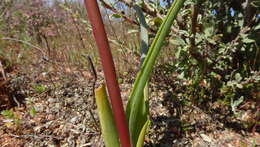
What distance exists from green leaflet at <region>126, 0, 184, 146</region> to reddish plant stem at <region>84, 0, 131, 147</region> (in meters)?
0.10

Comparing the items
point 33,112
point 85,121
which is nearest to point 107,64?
point 85,121

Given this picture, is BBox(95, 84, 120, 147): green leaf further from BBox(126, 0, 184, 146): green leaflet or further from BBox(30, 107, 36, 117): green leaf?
BBox(30, 107, 36, 117): green leaf

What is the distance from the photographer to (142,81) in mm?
685

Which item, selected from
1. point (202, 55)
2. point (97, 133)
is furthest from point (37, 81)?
point (202, 55)

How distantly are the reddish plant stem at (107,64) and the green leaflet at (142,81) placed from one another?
96 millimetres

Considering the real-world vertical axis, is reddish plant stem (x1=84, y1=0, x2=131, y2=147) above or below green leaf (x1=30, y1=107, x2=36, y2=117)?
above

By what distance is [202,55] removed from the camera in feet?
3.93

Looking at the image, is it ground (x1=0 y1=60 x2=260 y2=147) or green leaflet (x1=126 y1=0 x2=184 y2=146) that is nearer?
green leaflet (x1=126 y1=0 x2=184 y2=146)

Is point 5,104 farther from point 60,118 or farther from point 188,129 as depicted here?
point 188,129

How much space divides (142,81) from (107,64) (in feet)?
0.51

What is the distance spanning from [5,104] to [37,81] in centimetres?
39

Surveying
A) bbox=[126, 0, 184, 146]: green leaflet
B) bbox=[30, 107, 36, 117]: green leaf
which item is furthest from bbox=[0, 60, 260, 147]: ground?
bbox=[126, 0, 184, 146]: green leaflet

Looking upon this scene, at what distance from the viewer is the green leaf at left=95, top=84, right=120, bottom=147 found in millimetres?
620

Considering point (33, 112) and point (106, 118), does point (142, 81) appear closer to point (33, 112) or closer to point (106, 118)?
point (106, 118)
